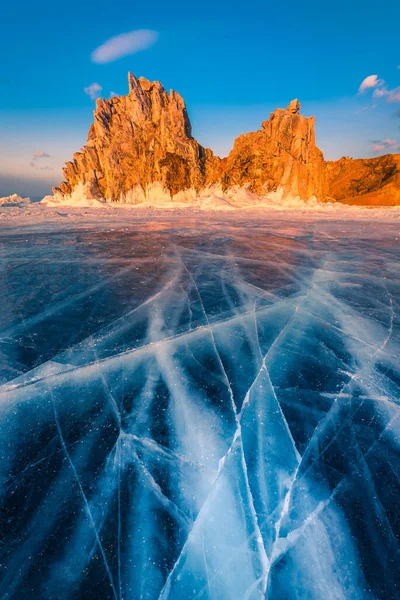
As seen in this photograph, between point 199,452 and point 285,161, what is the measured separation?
4799cm

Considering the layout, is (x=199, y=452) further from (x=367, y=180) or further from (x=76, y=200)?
(x=367, y=180)

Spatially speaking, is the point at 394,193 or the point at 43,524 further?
the point at 394,193

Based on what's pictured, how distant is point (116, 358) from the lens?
2.77 meters

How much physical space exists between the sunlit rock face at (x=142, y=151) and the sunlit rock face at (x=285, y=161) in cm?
567

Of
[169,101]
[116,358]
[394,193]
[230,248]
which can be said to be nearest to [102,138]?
[169,101]

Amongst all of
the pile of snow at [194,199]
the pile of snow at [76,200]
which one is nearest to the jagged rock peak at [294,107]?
the pile of snow at [194,199]

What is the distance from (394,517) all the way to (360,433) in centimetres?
52

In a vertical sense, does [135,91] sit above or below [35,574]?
above

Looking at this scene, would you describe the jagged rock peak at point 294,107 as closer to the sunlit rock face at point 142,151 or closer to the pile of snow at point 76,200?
the sunlit rock face at point 142,151

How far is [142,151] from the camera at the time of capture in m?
43.7

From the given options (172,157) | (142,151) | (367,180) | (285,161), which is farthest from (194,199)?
(367,180)

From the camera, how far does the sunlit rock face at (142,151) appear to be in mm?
42472

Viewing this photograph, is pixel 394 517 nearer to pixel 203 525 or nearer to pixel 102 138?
pixel 203 525

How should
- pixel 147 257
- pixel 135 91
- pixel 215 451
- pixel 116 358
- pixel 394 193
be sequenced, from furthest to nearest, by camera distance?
pixel 394 193
pixel 135 91
pixel 147 257
pixel 116 358
pixel 215 451
